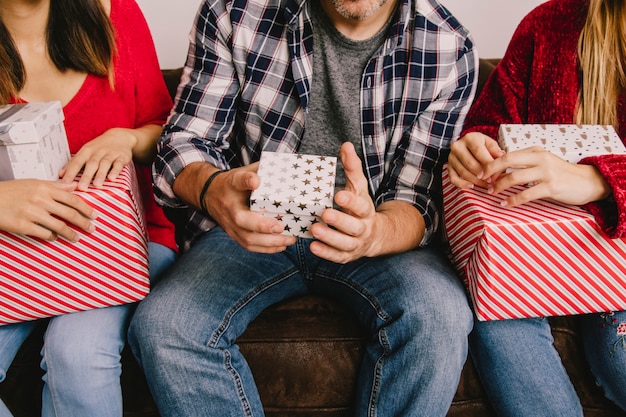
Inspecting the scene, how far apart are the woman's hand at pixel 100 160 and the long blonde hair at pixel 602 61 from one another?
0.97 meters

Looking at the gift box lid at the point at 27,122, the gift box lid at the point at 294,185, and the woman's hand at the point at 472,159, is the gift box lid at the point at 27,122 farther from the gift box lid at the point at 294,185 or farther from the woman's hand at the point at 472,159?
the woman's hand at the point at 472,159

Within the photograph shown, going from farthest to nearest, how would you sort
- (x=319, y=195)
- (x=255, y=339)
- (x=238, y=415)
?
(x=255, y=339) → (x=238, y=415) → (x=319, y=195)

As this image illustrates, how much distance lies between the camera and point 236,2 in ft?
3.83

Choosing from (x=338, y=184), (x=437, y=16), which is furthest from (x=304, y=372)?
(x=437, y=16)

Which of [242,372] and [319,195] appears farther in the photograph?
[242,372]

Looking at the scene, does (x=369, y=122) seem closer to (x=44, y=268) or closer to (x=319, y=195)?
(x=319, y=195)

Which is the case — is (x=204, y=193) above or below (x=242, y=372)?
above

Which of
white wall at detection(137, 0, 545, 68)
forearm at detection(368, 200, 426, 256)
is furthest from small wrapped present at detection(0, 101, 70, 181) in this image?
white wall at detection(137, 0, 545, 68)

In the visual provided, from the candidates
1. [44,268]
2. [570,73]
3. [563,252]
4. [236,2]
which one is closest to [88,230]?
[44,268]

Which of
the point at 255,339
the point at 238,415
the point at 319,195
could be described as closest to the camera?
the point at 319,195

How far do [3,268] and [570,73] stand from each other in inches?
47.1

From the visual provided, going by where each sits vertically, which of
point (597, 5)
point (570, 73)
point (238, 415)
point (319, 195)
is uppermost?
point (597, 5)

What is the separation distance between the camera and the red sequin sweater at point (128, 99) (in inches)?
48.1

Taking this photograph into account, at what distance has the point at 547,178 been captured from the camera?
3.10 feet
